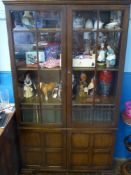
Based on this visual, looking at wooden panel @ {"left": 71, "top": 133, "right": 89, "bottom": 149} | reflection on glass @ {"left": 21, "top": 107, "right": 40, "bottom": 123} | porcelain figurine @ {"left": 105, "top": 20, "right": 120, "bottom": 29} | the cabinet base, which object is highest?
porcelain figurine @ {"left": 105, "top": 20, "right": 120, "bottom": 29}

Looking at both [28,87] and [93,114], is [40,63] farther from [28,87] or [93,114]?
[93,114]

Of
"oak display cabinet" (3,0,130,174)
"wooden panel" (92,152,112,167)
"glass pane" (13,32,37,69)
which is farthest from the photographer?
"wooden panel" (92,152,112,167)

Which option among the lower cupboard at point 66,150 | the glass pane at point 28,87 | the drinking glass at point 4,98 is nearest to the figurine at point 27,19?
the glass pane at point 28,87

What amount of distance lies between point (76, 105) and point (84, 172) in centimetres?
80

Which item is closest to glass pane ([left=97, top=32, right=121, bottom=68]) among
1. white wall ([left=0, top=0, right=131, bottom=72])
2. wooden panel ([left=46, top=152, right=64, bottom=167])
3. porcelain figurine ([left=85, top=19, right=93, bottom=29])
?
porcelain figurine ([left=85, top=19, right=93, bottom=29])

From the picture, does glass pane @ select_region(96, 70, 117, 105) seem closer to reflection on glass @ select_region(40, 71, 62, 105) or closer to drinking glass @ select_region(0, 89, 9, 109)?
reflection on glass @ select_region(40, 71, 62, 105)

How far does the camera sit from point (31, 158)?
2.23 metres

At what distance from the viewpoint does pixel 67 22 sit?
1681mm

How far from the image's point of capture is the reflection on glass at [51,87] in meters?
1.98

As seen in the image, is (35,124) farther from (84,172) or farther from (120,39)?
(120,39)

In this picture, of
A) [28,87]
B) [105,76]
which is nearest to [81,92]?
[105,76]

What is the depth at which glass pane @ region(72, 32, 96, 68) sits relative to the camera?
5.93ft

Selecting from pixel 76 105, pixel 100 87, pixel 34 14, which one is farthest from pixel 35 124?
pixel 34 14

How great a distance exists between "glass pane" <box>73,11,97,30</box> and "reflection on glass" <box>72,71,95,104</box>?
0.42 m
